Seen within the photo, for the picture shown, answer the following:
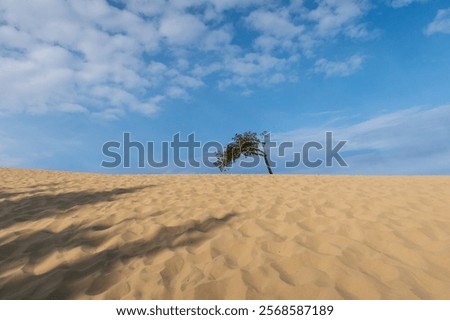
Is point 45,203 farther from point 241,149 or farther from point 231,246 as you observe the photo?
point 241,149

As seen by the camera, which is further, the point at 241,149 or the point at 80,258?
the point at 241,149

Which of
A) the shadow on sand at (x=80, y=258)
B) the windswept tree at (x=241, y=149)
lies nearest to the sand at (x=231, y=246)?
the shadow on sand at (x=80, y=258)

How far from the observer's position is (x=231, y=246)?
14.8ft

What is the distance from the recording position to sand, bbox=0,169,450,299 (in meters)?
3.48

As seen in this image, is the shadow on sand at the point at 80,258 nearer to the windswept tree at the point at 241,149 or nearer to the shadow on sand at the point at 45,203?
the shadow on sand at the point at 45,203

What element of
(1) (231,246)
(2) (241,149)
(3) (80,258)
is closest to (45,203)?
(3) (80,258)

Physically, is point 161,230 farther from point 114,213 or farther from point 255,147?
point 255,147

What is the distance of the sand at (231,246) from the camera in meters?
3.48

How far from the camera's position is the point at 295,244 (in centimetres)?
447

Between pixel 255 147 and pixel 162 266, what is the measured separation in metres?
26.3

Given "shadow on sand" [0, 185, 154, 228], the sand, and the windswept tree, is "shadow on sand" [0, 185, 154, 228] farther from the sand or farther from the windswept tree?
the windswept tree

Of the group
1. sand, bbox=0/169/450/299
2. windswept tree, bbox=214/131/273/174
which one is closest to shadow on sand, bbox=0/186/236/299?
sand, bbox=0/169/450/299
